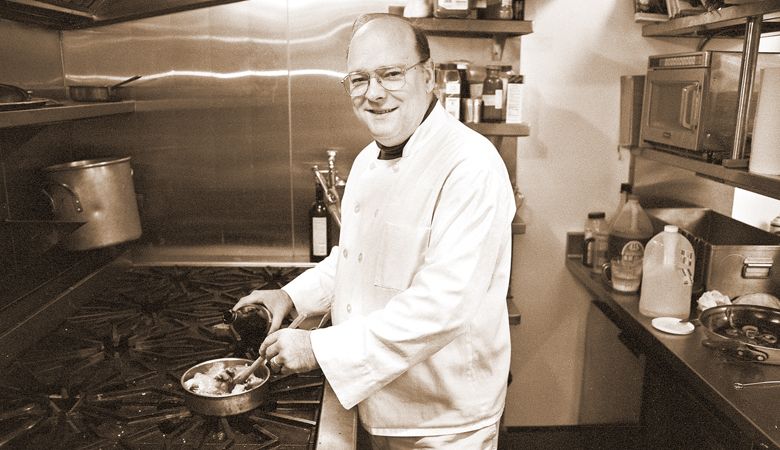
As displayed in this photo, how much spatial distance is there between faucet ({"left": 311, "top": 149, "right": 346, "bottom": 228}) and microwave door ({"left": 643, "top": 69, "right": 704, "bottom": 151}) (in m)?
1.29

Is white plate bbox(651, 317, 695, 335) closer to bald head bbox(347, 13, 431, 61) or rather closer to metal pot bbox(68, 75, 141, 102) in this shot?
bald head bbox(347, 13, 431, 61)

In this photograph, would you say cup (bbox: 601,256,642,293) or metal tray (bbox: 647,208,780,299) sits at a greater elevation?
metal tray (bbox: 647,208,780,299)

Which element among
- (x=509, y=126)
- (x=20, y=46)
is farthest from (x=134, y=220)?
(x=509, y=126)

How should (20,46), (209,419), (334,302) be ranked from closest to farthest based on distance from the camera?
(209,419) → (334,302) → (20,46)

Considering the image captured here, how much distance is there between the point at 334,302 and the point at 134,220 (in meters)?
1.06

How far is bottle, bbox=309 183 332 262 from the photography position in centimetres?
264

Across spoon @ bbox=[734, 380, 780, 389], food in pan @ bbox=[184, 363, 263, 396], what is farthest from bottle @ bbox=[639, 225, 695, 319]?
food in pan @ bbox=[184, 363, 263, 396]

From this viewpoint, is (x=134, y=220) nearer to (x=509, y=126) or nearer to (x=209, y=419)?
(x=209, y=419)

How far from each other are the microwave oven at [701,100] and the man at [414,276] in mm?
1090

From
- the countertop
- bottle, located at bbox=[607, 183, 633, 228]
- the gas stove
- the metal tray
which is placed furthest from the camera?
bottle, located at bbox=[607, 183, 633, 228]

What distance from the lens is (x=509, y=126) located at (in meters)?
2.47

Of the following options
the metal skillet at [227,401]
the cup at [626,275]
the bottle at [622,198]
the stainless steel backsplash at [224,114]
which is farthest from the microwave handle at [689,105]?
the metal skillet at [227,401]

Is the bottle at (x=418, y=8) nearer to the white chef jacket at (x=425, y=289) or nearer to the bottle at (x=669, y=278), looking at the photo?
the white chef jacket at (x=425, y=289)

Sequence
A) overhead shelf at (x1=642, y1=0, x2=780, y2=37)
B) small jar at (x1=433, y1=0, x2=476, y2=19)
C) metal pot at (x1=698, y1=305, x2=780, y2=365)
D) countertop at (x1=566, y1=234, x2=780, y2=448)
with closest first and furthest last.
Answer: countertop at (x1=566, y1=234, x2=780, y2=448) < metal pot at (x1=698, y1=305, x2=780, y2=365) < overhead shelf at (x1=642, y1=0, x2=780, y2=37) < small jar at (x1=433, y1=0, x2=476, y2=19)
